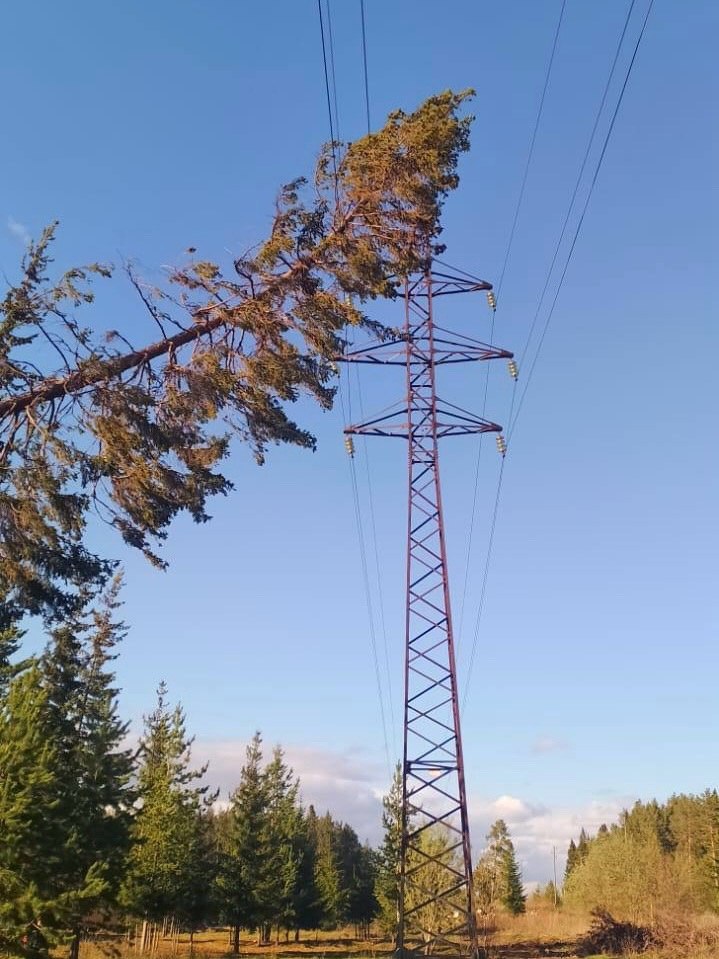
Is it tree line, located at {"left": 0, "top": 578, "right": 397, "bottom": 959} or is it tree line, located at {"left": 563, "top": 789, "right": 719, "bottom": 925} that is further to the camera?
tree line, located at {"left": 563, "top": 789, "right": 719, "bottom": 925}

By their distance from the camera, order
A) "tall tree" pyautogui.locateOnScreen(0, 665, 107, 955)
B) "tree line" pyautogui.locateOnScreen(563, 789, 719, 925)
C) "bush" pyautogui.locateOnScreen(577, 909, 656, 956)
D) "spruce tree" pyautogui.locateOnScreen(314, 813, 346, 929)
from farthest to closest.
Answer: "spruce tree" pyautogui.locateOnScreen(314, 813, 346, 929)
"tree line" pyautogui.locateOnScreen(563, 789, 719, 925)
"bush" pyautogui.locateOnScreen(577, 909, 656, 956)
"tall tree" pyautogui.locateOnScreen(0, 665, 107, 955)

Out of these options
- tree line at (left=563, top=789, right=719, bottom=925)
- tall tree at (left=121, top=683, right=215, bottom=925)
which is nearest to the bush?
tree line at (left=563, top=789, right=719, bottom=925)

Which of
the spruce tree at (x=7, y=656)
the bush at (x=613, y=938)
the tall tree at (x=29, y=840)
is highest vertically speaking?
the spruce tree at (x=7, y=656)

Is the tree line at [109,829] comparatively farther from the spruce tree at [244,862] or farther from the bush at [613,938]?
the bush at [613,938]

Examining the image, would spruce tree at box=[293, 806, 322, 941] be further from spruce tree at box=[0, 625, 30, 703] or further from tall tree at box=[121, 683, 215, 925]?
spruce tree at box=[0, 625, 30, 703]

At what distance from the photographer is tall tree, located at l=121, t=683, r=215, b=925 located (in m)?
35.0

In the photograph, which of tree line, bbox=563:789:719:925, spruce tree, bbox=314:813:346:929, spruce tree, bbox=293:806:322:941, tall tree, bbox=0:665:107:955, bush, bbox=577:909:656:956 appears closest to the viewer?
tall tree, bbox=0:665:107:955

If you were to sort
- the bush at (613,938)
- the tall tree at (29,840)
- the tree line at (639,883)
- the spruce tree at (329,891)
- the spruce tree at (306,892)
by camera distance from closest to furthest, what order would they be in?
the tall tree at (29,840) → the bush at (613,938) → the tree line at (639,883) → the spruce tree at (306,892) → the spruce tree at (329,891)

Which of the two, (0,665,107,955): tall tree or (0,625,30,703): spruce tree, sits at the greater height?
(0,625,30,703): spruce tree

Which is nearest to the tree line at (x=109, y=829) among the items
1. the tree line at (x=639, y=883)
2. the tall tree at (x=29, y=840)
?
the tall tree at (x=29, y=840)

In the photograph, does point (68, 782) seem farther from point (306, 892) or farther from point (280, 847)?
point (306, 892)

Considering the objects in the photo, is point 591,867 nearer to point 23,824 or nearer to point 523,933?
point 523,933

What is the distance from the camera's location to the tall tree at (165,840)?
3497cm

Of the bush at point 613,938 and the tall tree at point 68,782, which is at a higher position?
the tall tree at point 68,782
